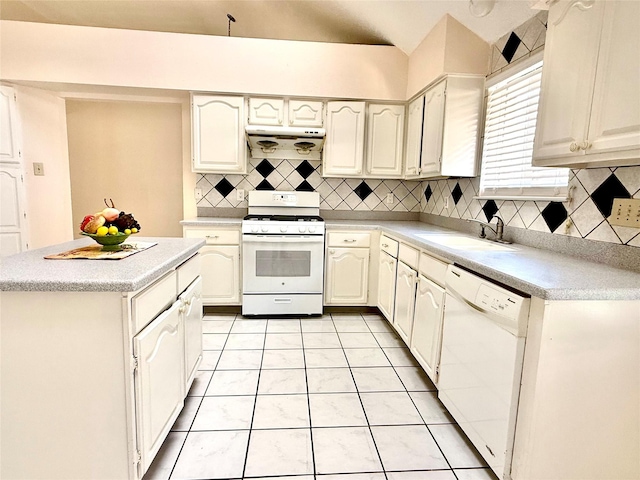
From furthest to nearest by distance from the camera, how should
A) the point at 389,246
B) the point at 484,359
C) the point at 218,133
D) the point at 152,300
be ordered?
the point at 218,133 → the point at 389,246 → the point at 484,359 → the point at 152,300

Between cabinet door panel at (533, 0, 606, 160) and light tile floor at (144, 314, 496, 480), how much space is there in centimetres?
144

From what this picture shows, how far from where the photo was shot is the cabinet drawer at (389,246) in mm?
2668

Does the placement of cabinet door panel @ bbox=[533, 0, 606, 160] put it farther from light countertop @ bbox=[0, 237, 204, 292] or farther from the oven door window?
the oven door window

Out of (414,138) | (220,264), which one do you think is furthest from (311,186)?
(220,264)

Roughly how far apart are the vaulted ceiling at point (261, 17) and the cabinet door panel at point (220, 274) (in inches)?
84.9

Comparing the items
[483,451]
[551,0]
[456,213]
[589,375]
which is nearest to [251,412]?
[483,451]

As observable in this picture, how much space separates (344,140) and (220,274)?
1704 mm

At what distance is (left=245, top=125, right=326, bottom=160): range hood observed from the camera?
3.00m

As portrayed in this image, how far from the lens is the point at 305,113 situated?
318 centimetres

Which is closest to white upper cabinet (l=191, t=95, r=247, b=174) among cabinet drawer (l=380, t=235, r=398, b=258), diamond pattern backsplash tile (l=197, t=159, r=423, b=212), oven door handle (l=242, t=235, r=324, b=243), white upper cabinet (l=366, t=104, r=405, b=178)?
diamond pattern backsplash tile (l=197, t=159, r=423, b=212)

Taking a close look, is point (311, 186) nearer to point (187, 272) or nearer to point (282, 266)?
point (282, 266)

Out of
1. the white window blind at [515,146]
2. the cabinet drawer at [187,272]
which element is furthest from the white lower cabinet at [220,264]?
the white window blind at [515,146]

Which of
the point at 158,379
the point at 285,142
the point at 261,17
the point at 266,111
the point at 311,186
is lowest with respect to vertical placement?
the point at 158,379

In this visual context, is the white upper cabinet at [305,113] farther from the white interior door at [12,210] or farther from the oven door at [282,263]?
the white interior door at [12,210]
